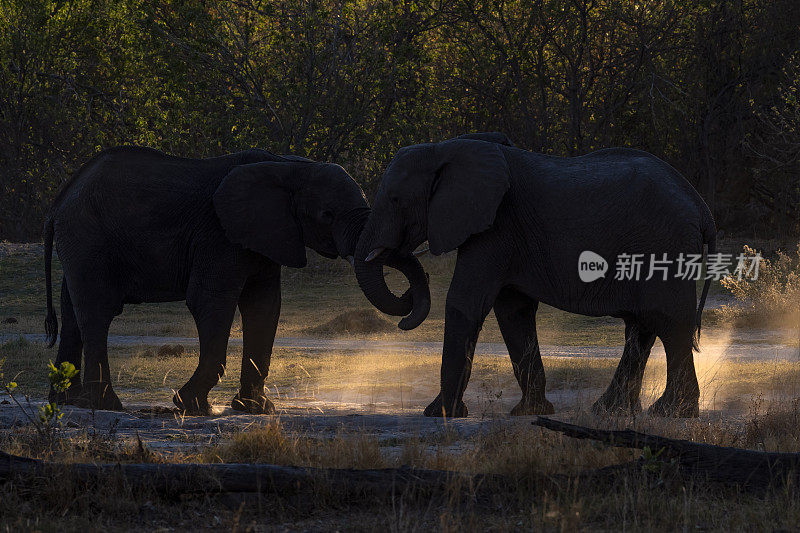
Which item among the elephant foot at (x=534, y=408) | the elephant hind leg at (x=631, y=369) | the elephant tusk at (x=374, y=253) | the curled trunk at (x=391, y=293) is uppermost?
the elephant tusk at (x=374, y=253)

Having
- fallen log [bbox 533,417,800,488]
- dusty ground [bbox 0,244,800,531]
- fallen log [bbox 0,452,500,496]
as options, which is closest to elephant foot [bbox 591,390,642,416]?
dusty ground [bbox 0,244,800,531]

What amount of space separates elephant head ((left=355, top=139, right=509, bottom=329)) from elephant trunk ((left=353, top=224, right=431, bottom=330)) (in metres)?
0.01

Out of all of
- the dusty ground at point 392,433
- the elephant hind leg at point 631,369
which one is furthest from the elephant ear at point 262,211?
the elephant hind leg at point 631,369

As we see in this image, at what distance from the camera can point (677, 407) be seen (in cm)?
1018

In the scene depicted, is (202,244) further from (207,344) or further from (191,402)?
(191,402)

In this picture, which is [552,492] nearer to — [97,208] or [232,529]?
[232,529]

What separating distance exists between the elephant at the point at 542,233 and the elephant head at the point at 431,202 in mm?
12

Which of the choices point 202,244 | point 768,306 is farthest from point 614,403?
point 768,306

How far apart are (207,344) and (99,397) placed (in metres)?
1.31

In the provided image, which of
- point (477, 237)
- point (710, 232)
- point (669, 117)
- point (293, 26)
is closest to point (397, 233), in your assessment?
point (477, 237)

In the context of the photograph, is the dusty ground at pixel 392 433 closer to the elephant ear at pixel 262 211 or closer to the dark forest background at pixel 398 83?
the elephant ear at pixel 262 211

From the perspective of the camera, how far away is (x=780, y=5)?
33531mm

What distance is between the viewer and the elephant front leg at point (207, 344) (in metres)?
10.7

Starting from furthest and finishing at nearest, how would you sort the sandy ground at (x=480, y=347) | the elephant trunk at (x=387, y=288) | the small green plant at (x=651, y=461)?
the sandy ground at (x=480, y=347)
the elephant trunk at (x=387, y=288)
the small green plant at (x=651, y=461)
